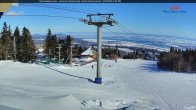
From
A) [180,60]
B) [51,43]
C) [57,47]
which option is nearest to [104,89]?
[57,47]

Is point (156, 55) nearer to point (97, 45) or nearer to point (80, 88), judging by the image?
point (97, 45)

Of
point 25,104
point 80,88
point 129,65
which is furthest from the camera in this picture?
point 80,88

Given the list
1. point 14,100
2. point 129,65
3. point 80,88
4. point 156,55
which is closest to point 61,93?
point 80,88

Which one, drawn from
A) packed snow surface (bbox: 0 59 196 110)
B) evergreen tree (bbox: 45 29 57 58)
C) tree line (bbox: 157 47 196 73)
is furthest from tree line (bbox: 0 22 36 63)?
tree line (bbox: 157 47 196 73)

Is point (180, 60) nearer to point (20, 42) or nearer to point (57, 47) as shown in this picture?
point (57, 47)

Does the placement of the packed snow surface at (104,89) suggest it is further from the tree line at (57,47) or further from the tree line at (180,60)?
the tree line at (57,47)

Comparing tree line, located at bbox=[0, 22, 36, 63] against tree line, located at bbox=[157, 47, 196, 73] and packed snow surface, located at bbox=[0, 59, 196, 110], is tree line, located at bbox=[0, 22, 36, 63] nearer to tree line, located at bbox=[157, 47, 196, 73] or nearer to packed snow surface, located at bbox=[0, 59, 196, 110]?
packed snow surface, located at bbox=[0, 59, 196, 110]
